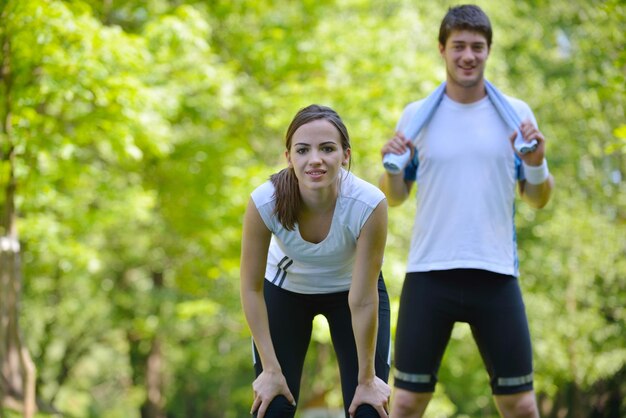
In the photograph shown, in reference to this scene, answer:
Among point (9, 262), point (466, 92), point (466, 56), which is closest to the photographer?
point (466, 56)

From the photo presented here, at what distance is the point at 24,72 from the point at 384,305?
495cm

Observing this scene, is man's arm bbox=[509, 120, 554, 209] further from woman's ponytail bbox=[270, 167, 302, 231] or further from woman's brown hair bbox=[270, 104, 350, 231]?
woman's ponytail bbox=[270, 167, 302, 231]

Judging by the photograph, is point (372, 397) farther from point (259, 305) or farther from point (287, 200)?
point (287, 200)

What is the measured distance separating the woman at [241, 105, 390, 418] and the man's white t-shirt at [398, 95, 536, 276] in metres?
0.50

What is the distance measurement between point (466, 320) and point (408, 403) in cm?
45

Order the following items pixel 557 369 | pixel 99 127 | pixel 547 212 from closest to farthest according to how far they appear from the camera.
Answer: pixel 99 127 < pixel 557 369 < pixel 547 212

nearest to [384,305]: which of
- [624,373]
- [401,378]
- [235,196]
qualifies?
[401,378]

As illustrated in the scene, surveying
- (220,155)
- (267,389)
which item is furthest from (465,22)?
(220,155)

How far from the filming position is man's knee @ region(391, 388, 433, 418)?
3.82 m

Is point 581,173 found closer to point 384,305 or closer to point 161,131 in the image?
point 161,131

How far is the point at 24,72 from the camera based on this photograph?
23.9 ft

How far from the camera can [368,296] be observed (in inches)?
125

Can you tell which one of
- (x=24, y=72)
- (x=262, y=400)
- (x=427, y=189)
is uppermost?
(x=24, y=72)

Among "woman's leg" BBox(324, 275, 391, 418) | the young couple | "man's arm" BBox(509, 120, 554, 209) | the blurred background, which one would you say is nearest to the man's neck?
the young couple
